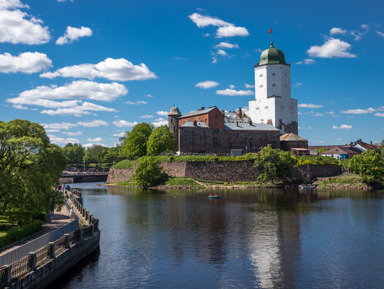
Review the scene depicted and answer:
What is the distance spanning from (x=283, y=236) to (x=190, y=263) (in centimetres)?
1072

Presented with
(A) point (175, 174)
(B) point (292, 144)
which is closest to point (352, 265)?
(A) point (175, 174)

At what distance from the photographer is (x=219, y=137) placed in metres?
93.1

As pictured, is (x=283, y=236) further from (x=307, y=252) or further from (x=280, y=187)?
(x=280, y=187)

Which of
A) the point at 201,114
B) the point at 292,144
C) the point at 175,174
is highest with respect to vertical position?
the point at 201,114

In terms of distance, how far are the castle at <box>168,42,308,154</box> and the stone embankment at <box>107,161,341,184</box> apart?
8003 mm

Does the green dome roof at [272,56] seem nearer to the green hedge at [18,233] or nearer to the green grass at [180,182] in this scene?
the green grass at [180,182]

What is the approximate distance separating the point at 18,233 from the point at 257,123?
291ft

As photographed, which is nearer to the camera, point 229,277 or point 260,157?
point 229,277

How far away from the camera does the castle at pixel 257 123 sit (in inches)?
3570

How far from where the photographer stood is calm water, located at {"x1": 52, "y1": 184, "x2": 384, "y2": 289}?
2058cm

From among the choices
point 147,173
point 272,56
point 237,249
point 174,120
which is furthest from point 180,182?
point 272,56

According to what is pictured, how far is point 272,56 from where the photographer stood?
111m

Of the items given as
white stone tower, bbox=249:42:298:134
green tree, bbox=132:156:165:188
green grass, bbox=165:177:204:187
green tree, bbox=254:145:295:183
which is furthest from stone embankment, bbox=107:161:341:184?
white stone tower, bbox=249:42:298:134

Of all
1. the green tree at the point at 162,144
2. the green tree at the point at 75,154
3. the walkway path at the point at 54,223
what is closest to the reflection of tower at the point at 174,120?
the green tree at the point at 162,144
